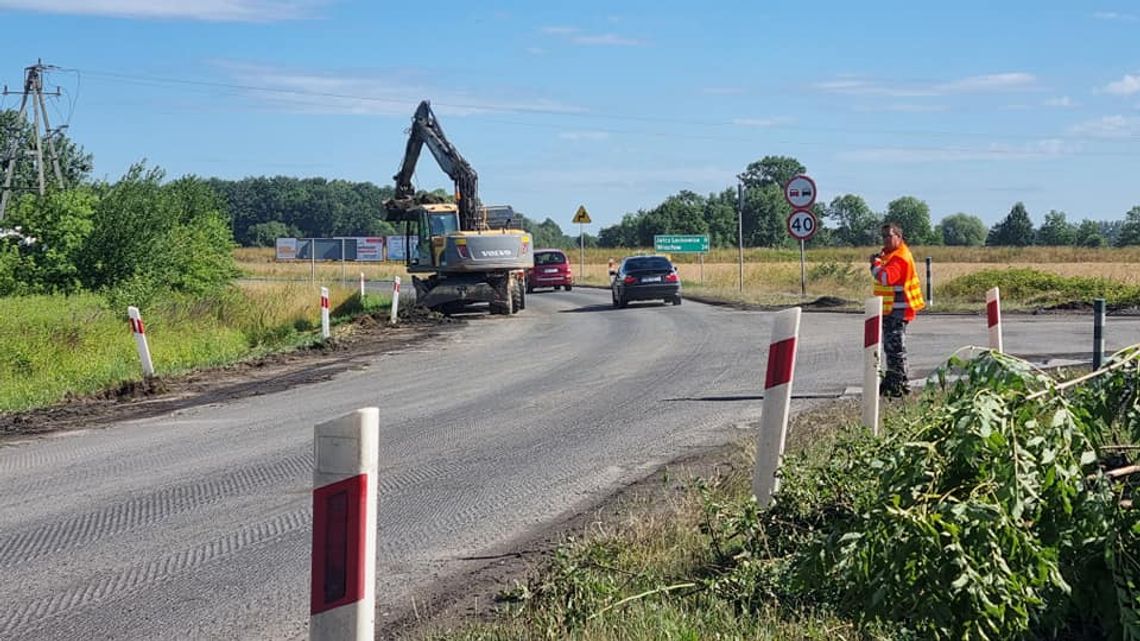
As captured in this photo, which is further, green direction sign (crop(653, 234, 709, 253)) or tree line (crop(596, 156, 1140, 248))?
tree line (crop(596, 156, 1140, 248))

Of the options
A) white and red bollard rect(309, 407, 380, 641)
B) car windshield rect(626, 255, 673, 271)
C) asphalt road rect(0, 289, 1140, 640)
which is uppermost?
white and red bollard rect(309, 407, 380, 641)

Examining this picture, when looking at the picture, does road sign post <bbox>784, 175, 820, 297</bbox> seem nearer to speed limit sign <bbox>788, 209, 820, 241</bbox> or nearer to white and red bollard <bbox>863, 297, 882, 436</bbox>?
speed limit sign <bbox>788, 209, 820, 241</bbox>

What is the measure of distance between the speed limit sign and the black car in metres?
6.26

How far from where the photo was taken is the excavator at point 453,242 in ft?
100

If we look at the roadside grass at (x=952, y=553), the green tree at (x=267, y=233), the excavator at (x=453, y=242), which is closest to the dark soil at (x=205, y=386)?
the excavator at (x=453, y=242)

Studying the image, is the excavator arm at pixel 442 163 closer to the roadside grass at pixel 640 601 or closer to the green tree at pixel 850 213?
the roadside grass at pixel 640 601

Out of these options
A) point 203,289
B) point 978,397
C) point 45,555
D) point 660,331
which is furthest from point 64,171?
point 978,397

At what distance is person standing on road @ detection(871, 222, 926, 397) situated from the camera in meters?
12.5

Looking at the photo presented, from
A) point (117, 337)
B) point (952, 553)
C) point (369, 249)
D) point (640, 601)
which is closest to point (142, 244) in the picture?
point (117, 337)

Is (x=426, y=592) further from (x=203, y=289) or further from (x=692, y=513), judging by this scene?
(x=203, y=289)

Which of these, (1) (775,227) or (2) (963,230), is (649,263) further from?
(2) (963,230)

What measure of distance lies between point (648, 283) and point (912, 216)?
381 feet

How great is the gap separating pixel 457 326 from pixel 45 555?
67.9 ft

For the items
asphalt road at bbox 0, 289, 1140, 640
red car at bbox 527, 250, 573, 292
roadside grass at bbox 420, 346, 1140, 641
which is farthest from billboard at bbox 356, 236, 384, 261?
roadside grass at bbox 420, 346, 1140, 641
